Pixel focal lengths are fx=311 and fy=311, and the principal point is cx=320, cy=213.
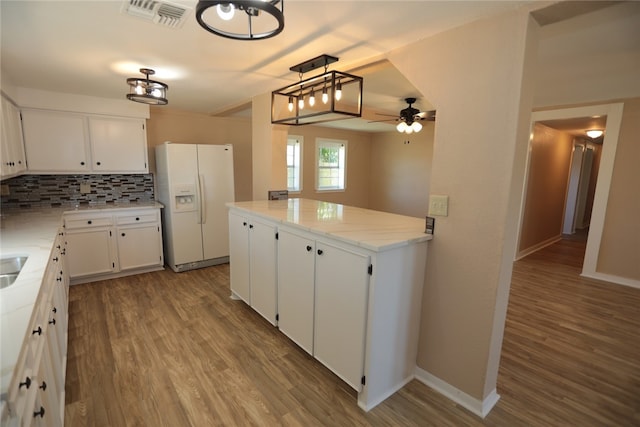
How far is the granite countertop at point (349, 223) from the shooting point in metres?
1.81

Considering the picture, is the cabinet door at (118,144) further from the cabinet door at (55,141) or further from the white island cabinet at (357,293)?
the white island cabinet at (357,293)

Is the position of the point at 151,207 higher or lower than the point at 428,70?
lower

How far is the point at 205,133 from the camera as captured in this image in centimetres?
496

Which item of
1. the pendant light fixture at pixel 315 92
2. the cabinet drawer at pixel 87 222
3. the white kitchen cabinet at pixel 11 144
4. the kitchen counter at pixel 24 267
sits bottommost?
the cabinet drawer at pixel 87 222

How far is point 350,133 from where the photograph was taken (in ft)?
24.0

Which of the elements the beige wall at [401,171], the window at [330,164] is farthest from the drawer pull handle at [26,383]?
the beige wall at [401,171]

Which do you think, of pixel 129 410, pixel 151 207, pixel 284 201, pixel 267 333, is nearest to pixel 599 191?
pixel 284 201

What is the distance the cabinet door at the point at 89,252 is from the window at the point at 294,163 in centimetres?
341

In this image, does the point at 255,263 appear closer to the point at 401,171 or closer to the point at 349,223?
the point at 349,223

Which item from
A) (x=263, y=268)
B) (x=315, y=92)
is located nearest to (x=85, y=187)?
(x=263, y=268)

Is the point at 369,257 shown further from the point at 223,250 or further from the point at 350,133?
the point at 350,133

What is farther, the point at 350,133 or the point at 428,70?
the point at 350,133

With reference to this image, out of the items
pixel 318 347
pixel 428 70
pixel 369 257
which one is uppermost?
pixel 428 70

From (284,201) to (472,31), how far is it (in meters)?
2.25
